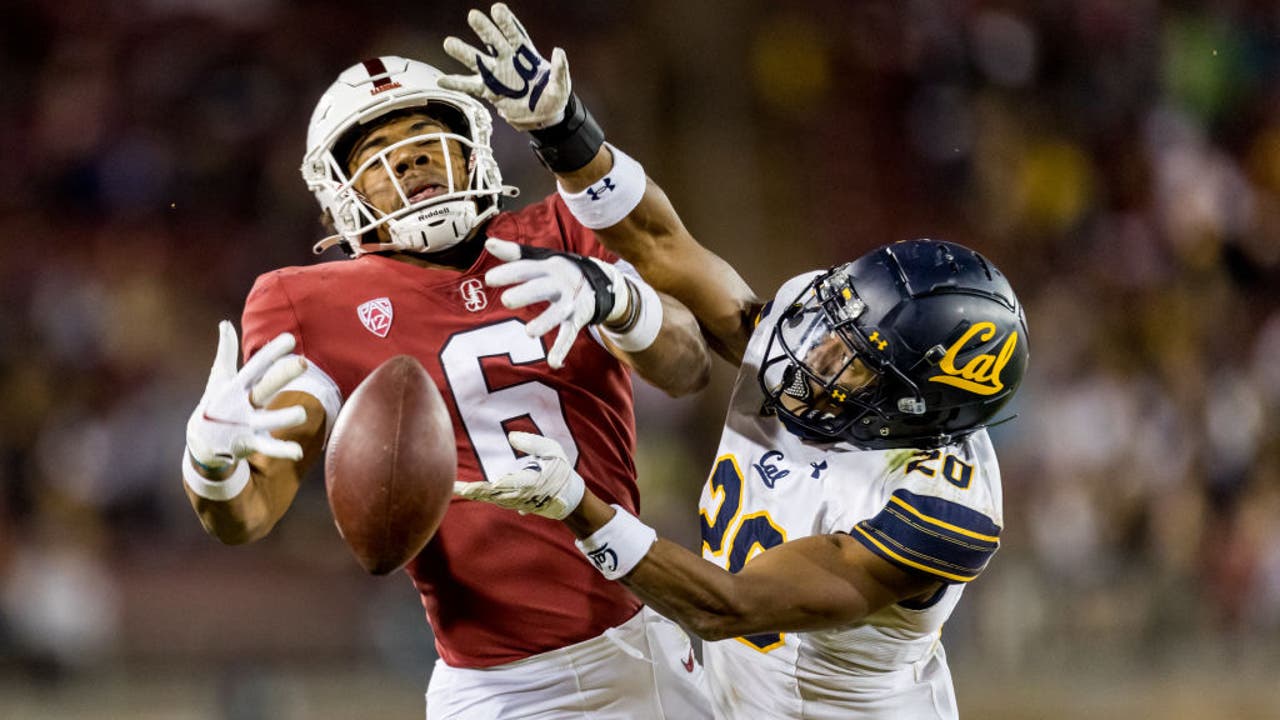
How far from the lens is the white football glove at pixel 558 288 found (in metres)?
2.72

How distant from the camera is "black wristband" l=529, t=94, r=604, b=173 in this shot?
3.04 meters

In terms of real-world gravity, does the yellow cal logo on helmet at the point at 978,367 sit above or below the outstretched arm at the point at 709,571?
above

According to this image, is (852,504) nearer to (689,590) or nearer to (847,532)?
(847,532)

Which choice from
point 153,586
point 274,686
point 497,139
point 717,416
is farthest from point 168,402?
point 717,416

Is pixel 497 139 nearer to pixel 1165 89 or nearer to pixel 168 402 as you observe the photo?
pixel 168 402

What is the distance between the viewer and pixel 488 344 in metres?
3.01

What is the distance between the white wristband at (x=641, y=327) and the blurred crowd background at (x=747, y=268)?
374 centimetres

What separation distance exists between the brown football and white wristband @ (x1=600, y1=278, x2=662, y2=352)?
1.79 feet

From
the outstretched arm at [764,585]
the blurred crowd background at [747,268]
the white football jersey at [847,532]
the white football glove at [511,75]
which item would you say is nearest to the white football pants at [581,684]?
the white football jersey at [847,532]

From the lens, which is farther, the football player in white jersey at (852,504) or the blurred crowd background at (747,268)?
the blurred crowd background at (747,268)

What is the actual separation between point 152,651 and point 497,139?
311 cm

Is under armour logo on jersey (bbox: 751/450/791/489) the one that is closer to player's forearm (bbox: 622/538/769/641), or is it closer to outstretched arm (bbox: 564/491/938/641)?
outstretched arm (bbox: 564/491/938/641)

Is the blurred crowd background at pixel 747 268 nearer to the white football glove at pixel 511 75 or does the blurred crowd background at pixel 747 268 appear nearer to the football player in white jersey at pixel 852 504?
the football player in white jersey at pixel 852 504

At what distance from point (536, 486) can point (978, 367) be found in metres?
0.93
